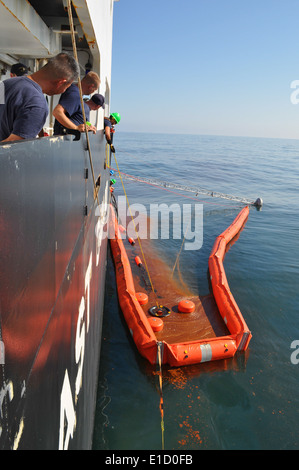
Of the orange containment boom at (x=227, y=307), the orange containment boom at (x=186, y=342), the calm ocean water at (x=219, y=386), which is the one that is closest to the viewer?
the calm ocean water at (x=219, y=386)

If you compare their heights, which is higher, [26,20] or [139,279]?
[26,20]

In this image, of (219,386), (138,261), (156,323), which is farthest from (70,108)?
(138,261)

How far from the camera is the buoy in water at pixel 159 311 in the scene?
35.8ft

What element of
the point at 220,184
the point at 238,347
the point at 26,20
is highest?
the point at 26,20

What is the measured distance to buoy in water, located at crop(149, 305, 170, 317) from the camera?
35.8 ft

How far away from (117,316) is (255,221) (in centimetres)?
1861

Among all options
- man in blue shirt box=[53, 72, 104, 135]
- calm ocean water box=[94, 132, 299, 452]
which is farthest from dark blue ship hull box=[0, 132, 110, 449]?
calm ocean water box=[94, 132, 299, 452]

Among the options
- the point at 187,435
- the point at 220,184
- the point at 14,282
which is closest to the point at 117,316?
the point at 187,435

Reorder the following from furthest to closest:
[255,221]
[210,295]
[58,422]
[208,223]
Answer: [255,221] < [208,223] < [210,295] < [58,422]

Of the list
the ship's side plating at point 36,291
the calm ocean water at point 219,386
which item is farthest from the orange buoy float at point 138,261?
the ship's side plating at point 36,291

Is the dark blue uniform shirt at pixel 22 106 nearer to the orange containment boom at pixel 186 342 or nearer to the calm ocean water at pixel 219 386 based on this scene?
the calm ocean water at pixel 219 386

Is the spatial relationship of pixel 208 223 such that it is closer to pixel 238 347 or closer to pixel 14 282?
pixel 238 347

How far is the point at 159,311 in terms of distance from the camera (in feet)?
36.2

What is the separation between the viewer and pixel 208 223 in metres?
24.7
